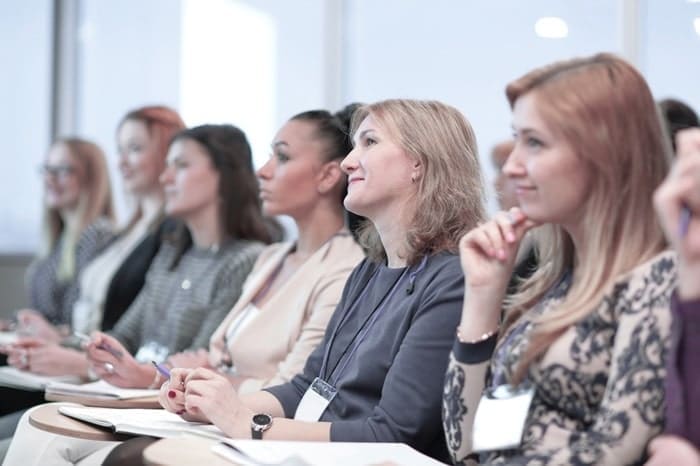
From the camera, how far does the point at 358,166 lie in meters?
2.54

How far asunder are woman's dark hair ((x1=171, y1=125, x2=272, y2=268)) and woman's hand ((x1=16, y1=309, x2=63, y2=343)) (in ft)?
3.25

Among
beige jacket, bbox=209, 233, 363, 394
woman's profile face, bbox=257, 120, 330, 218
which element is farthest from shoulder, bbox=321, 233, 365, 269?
woman's profile face, bbox=257, 120, 330, 218

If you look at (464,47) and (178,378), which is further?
(464,47)

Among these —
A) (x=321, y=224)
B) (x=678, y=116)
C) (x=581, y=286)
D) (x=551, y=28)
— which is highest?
(x=551, y=28)

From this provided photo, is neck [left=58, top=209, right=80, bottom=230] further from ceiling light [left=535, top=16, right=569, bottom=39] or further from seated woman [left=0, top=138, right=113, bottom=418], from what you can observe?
ceiling light [left=535, top=16, right=569, bottom=39]

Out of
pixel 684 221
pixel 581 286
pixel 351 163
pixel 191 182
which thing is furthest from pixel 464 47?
pixel 684 221

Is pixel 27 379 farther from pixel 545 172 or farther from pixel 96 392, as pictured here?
pixel 545 172

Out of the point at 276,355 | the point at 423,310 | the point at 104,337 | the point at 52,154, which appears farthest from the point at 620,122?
the point at 52,154

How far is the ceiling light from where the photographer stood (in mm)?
4543

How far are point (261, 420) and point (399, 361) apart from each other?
323 millimetres

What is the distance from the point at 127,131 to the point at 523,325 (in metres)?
3.13

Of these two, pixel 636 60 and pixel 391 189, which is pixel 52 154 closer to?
pixel 636 60

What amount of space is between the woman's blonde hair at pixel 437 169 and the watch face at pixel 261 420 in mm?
506

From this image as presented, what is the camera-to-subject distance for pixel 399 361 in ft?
7.14
